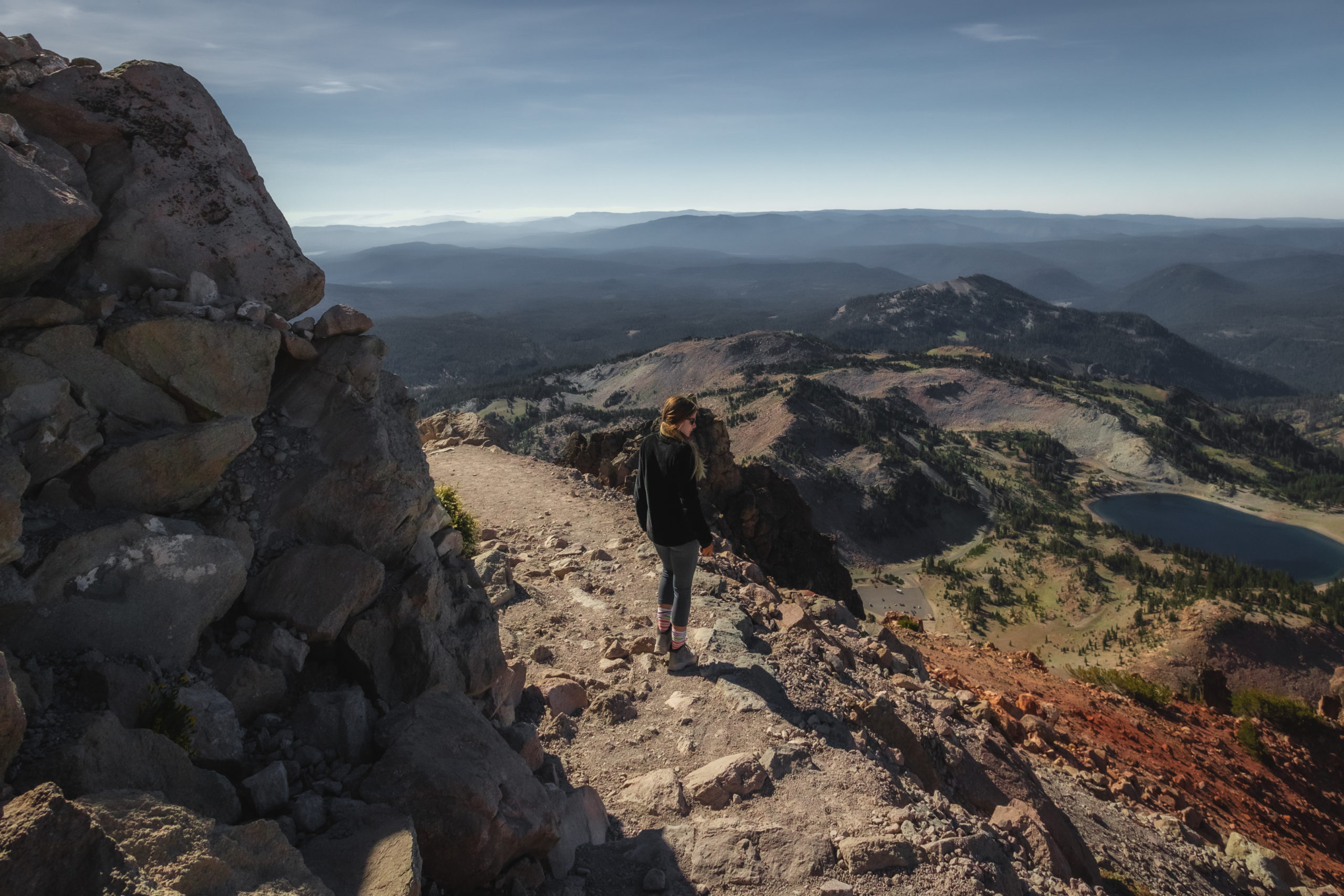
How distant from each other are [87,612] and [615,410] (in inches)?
5079

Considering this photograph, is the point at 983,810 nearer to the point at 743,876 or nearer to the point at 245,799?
the point at 743,876

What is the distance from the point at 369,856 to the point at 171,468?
140 inches

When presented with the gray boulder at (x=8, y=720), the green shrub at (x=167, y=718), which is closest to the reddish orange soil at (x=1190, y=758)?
the green shrub at (x=167, y=718)

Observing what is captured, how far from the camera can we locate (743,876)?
18.4 ft

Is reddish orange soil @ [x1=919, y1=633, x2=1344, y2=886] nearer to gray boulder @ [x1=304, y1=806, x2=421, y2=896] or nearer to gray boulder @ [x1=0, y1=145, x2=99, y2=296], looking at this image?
gray boulder @ [x1=304, y1=806, x2=421, y2=896]

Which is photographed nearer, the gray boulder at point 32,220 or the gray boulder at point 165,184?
the gray boulder at point 32,220

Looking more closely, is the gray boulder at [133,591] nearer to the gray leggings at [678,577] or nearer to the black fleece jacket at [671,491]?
the black fleece jacket at [671,491]

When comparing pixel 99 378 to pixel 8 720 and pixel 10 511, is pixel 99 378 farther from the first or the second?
pixel 8 720

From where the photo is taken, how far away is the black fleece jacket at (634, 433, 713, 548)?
25.8 feet

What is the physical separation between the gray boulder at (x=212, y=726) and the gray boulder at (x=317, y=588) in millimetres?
998

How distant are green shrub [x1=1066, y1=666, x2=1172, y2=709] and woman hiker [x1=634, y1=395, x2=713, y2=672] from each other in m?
14.2

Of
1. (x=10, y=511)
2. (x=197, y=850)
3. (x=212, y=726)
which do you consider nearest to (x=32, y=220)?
(x=10, y=511)

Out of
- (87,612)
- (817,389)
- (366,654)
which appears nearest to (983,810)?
(366,654)

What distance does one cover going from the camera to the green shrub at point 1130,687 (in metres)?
16.5
